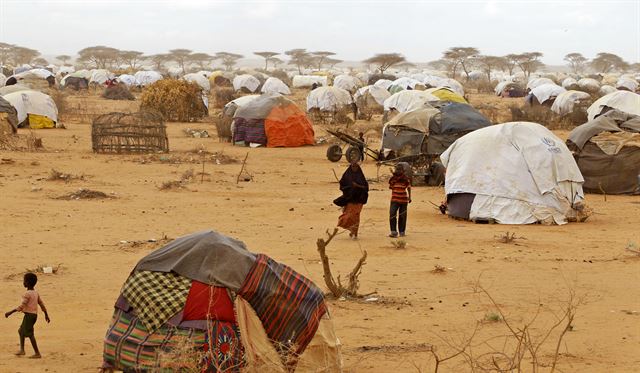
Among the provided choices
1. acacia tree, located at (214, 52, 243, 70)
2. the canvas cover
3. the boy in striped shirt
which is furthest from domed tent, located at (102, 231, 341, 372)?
acacia tree, located at (214, 52, 243, 70)

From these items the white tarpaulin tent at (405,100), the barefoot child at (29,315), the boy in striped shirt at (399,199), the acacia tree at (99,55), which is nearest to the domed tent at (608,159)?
the boy in striped shirt at (399,199)

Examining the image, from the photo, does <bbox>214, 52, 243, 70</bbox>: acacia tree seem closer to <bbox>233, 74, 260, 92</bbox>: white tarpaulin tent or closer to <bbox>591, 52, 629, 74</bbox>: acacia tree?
<bbox>591, 52, 629, 74</bbox>: acacia tree

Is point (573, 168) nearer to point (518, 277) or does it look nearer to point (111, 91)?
point (518, 277)

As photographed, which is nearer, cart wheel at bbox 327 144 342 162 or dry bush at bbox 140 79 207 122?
cart wheel at bbox 327 144 342 162

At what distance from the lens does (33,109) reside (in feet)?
88.3

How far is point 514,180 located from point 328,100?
2104 centimetres

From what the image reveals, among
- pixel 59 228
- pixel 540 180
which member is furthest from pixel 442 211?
pixel 59 228

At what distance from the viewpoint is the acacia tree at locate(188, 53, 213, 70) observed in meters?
106

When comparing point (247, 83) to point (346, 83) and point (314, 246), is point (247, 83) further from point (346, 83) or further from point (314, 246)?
point (314, 246)

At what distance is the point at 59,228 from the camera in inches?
472

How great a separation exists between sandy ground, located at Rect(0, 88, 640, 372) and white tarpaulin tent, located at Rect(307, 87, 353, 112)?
614 inches

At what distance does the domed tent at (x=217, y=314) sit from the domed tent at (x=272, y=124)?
59.8 ft

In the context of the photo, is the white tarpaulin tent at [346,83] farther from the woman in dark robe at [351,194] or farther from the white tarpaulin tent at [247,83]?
the woman in dark robe at [351,194]

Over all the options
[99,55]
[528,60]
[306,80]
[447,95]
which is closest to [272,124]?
[447,95]
